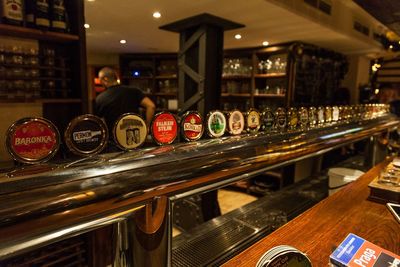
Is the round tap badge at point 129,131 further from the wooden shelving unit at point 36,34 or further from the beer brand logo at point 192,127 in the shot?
the wooden shelving unit at point 36,34

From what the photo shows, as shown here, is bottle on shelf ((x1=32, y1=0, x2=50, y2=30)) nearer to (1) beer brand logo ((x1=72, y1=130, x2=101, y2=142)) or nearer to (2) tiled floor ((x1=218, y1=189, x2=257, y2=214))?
(1) beer brand logo ((x1=72, y1=130, x2=101, y2=142))

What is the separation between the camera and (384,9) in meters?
2.38

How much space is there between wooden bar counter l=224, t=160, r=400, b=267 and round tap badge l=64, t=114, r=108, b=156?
1.86 feet

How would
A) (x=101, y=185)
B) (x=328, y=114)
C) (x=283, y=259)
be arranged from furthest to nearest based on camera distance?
(x=328, y=114) → (x=283, y=259) → (x=101, y=185)

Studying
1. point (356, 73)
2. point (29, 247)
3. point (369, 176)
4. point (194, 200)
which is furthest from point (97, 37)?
point (356, 73)

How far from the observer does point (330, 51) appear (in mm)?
5324

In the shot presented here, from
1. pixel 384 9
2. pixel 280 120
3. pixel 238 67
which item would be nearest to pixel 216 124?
pixel 280 120

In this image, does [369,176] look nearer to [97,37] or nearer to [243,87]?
[243,87]

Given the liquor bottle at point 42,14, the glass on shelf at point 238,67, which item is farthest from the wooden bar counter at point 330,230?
the glass on shelf at point 238,67

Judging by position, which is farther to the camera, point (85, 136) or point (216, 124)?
point (216, 124)

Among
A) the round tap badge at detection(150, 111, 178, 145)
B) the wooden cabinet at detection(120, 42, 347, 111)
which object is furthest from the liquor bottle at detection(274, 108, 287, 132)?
the wooden cabinet at detection(120, 42, 347, 111)

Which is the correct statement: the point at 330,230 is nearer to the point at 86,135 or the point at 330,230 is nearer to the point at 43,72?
the point at 86,135

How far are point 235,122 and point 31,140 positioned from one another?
88cm

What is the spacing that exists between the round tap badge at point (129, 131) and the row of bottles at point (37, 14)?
1.45 meters
